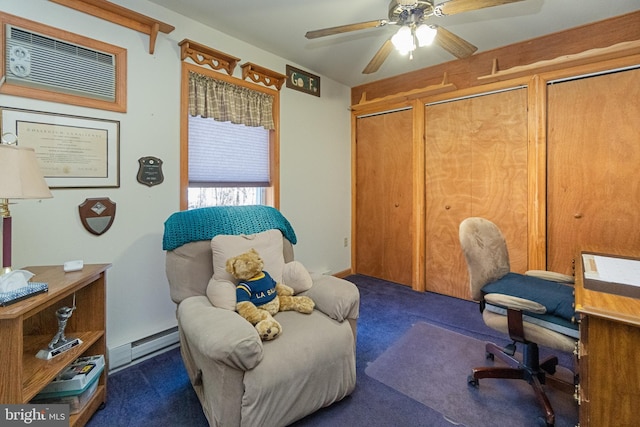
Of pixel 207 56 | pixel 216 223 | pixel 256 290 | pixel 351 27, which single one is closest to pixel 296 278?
pixel 256 290

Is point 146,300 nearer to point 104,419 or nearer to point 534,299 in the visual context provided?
point 104,419

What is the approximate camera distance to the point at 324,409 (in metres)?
1.55

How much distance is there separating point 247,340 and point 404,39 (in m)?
1.87

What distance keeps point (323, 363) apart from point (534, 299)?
3.70 ft

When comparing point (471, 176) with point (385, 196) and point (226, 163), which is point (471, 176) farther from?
point (226, 163)

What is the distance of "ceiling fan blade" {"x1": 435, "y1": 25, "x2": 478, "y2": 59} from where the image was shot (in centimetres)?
181

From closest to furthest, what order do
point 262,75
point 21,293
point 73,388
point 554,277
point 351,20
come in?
1. point 21,293
2. point 73,388
3. point 554,277
4. point 351,20
5. point 262,75

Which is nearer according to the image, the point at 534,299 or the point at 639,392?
the point at 639,392

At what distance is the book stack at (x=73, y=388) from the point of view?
1.34m

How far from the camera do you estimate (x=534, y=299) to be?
4.91 feet

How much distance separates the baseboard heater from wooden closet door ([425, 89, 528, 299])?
8.70 feet

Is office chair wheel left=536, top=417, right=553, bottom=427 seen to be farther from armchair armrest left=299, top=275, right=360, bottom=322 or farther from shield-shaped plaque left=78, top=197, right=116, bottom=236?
shield-shaped plaque left=78, top=197, right=116, bottom=236

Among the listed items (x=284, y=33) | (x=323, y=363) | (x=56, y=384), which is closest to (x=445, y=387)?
(x=323, y=363)

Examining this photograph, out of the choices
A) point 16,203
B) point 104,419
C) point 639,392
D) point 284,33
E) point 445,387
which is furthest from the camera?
point 284,33
